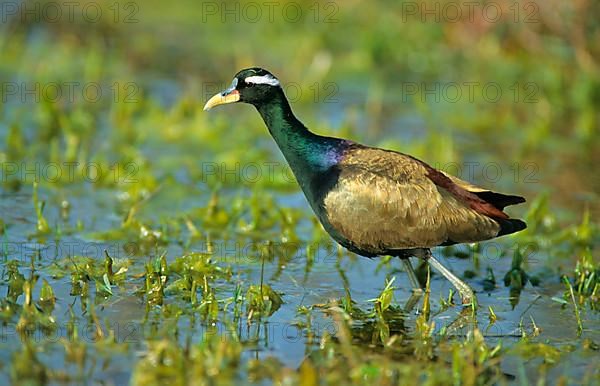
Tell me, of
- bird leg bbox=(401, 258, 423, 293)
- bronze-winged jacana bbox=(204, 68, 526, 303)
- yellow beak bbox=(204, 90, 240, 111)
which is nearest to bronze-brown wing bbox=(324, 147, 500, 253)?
bronze-winged jacana bbox=(204, 68, 526, 303)

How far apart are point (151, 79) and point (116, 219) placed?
412 centimetres

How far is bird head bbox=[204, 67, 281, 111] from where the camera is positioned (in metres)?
6.64

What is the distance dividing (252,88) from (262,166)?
240cm

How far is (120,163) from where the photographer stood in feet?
27.5

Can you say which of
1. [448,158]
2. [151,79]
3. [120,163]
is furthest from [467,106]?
[120,163]

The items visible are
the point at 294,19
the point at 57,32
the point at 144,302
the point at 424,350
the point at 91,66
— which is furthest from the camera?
the point at 294,19

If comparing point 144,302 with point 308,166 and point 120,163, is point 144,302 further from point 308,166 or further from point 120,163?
point 120,163

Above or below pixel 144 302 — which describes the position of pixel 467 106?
above

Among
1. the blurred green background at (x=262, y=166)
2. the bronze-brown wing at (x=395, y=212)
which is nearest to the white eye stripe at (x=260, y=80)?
the bronze-brown wing at (x=395, y=212)

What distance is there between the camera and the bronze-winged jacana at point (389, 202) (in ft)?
20.7

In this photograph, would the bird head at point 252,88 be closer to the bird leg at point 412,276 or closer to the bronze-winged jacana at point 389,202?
the bronze-winged jacana at point 389,202

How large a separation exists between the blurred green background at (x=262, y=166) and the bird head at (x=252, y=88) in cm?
101

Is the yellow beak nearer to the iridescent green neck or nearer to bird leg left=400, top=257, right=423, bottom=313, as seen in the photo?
Answer: the iridescent green neck

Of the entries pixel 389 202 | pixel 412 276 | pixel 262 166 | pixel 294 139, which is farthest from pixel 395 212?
pixel 262 166
